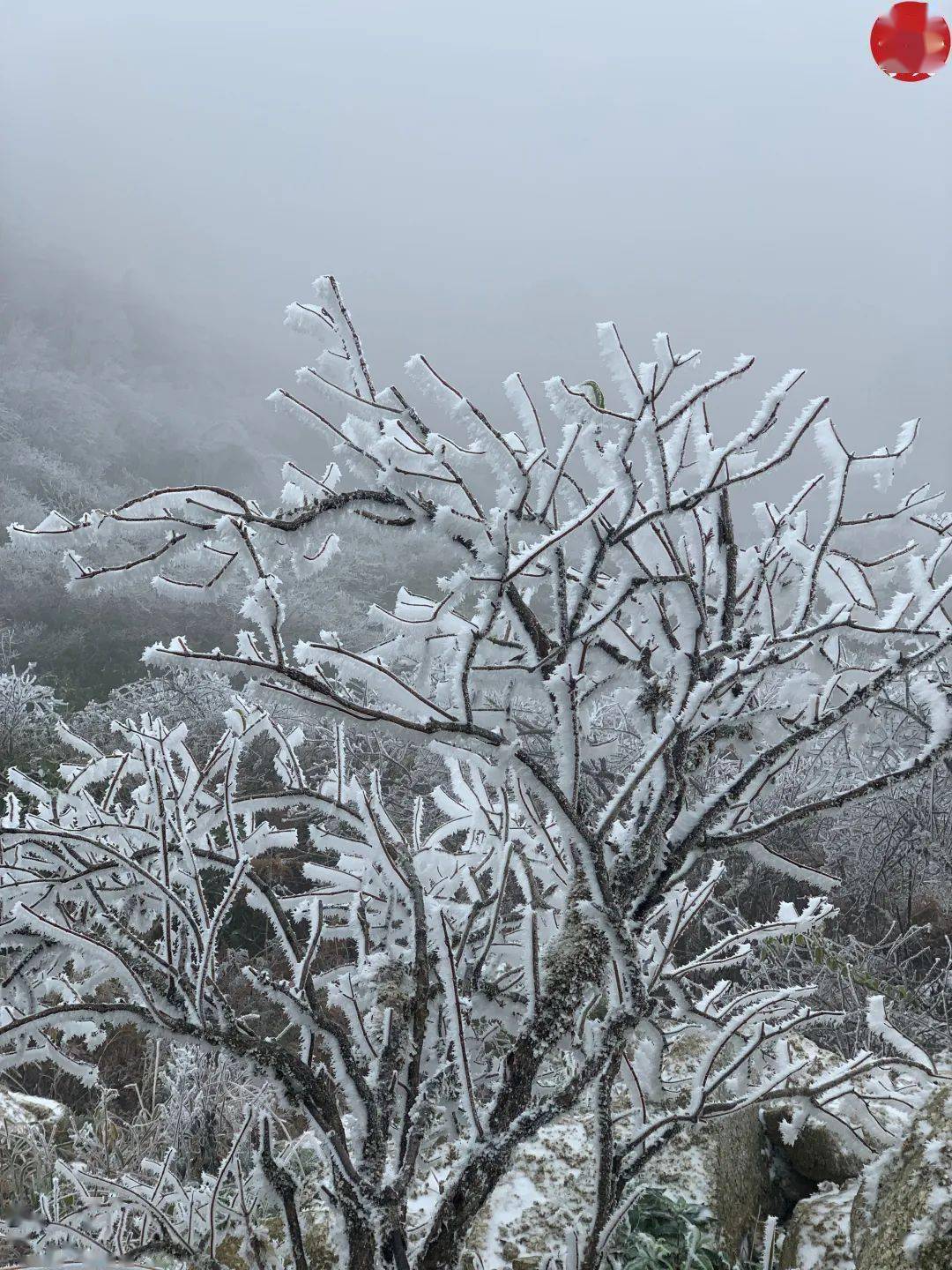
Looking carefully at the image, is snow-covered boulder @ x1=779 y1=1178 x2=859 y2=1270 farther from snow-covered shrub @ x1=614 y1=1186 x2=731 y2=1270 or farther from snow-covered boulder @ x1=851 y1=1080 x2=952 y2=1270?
snow-covered boulder @ x1=851 y1=1080 x2=952 y2=1270

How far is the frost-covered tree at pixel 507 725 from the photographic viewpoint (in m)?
0.92

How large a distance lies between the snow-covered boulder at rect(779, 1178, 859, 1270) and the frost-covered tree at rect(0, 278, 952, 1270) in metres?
0.91

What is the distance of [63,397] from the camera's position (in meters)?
33.8

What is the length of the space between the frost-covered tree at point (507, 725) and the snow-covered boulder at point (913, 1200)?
0.35 ft

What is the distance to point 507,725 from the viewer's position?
3.29ft

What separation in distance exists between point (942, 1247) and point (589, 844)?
35.1 inches

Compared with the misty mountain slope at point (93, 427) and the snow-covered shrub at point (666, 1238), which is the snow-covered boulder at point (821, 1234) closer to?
the snow-covered shrub at point (666, 1238)

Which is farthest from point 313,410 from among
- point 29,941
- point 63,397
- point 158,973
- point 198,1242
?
point 63,397

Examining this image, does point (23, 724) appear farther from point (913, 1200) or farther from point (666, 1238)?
point (913, 1200)

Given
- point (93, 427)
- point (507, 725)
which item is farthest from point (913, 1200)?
point (93, 427)

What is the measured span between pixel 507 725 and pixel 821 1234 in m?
1.87

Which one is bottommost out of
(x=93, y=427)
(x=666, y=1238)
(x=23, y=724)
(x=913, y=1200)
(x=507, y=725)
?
(x=666, y=1238)

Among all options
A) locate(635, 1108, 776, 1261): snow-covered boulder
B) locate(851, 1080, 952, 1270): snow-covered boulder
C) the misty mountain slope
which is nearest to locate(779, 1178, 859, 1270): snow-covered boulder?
locate(635, 1108, 776, 1261): snow-covered boulder

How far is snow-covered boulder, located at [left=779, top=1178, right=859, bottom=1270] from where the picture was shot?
1782 millimetres
